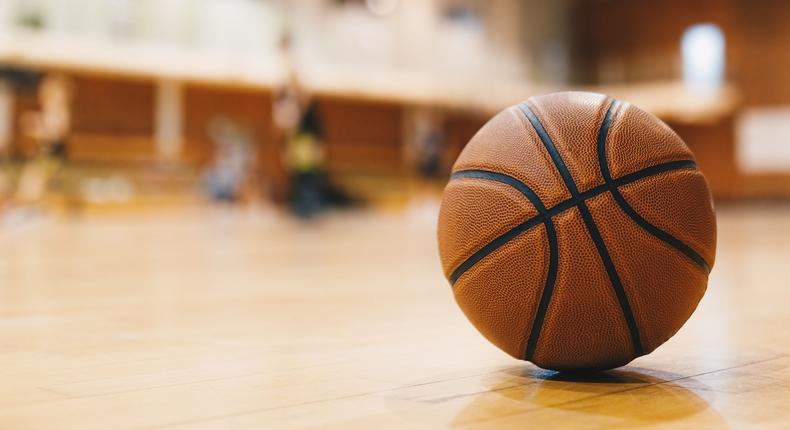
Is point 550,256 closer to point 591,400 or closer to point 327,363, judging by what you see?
point 591,400

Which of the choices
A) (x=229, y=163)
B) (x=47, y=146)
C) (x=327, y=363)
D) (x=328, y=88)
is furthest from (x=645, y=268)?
(x=328, y=88)

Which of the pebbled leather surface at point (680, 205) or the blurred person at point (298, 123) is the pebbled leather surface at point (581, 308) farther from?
the blurred person at point (298, 123)

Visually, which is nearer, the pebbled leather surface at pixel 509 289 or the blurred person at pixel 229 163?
the pebbled leather surface at pixel 509 289

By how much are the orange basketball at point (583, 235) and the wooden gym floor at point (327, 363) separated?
0.12 m

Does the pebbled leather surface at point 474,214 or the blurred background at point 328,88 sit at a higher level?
the blurred background at point 328,88

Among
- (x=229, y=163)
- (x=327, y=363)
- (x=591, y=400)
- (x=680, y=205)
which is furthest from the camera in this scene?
(x=229, y=163)

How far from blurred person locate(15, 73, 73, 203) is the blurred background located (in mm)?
43

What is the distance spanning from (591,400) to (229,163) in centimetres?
1309

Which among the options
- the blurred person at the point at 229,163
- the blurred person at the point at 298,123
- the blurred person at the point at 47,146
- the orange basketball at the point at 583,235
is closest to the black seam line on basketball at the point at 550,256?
the orange basketball at the point at 583,235

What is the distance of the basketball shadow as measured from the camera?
1328 mm

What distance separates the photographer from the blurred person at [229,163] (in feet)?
44.7

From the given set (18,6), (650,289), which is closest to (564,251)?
(650,289)

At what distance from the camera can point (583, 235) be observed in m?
1.55

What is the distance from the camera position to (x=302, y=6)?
58.1ft
